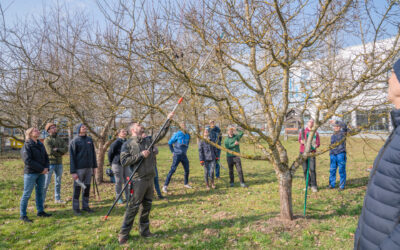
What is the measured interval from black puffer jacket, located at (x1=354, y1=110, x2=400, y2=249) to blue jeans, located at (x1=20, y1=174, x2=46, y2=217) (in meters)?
6.09

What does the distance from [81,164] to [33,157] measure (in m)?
1.01

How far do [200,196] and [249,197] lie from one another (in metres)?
1.39

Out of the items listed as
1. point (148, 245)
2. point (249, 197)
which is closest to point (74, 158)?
point (148, 245)

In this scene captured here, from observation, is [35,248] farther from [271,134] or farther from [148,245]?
[271,134]

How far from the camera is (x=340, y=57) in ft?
20.1

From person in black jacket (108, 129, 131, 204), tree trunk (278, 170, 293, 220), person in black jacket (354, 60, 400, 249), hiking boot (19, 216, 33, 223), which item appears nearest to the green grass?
hiking boot (19, 216, 33, 223)

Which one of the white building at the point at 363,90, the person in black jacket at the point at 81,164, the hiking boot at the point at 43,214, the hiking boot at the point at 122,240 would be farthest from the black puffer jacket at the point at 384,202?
the hiking boot at the point at 43,214

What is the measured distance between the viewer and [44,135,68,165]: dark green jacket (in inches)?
266

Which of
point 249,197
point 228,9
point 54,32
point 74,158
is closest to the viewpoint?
point 228,9

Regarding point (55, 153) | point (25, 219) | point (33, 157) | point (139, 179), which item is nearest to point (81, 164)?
point (33, 157)

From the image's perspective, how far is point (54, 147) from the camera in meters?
6.82

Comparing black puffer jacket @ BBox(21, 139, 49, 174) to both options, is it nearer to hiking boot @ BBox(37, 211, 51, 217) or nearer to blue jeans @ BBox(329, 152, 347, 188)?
hiking boot @ BBox(37, 211, 51, 217)

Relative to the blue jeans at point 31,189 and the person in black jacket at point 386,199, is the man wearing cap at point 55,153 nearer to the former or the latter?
the blue jeans at point 31,189

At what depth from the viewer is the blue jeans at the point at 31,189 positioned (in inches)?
213
